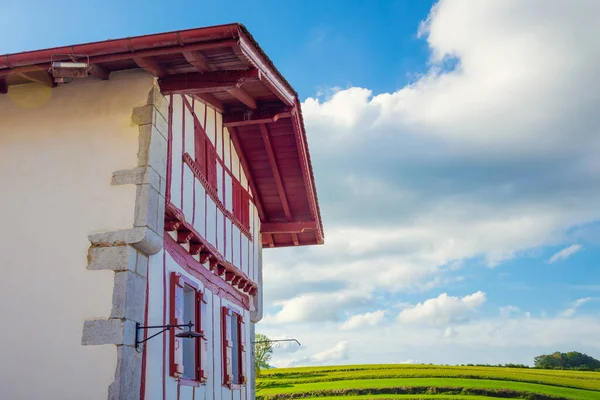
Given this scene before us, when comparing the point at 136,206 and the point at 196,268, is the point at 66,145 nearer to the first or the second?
the point at 136,206

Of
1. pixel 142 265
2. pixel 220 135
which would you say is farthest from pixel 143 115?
pixel 220 135

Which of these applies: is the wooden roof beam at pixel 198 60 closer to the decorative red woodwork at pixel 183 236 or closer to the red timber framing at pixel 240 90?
the red timber framing at pixel 240 90

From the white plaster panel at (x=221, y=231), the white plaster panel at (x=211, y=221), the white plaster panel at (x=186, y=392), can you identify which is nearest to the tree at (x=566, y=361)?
the white plaster panel at (x=221, y=231)

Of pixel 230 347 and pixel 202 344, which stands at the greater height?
pixel 230 347

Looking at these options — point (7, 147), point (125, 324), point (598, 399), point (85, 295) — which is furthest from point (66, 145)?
point (598, 399)

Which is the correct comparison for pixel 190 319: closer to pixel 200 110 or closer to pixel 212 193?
pixel 212 193

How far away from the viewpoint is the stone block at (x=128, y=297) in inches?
272

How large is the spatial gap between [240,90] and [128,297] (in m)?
4.35

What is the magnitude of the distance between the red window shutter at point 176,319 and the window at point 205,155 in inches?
88.1

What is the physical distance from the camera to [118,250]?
7.19 metres

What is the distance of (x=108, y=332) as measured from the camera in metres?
6.84

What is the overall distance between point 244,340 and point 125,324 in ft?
17.5

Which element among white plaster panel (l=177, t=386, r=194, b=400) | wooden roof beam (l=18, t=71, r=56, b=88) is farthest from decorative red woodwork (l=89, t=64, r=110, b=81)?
white plaster panel (l=177, t=386, r=194, b=400)

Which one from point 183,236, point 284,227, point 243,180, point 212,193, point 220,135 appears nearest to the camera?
point 183,236
